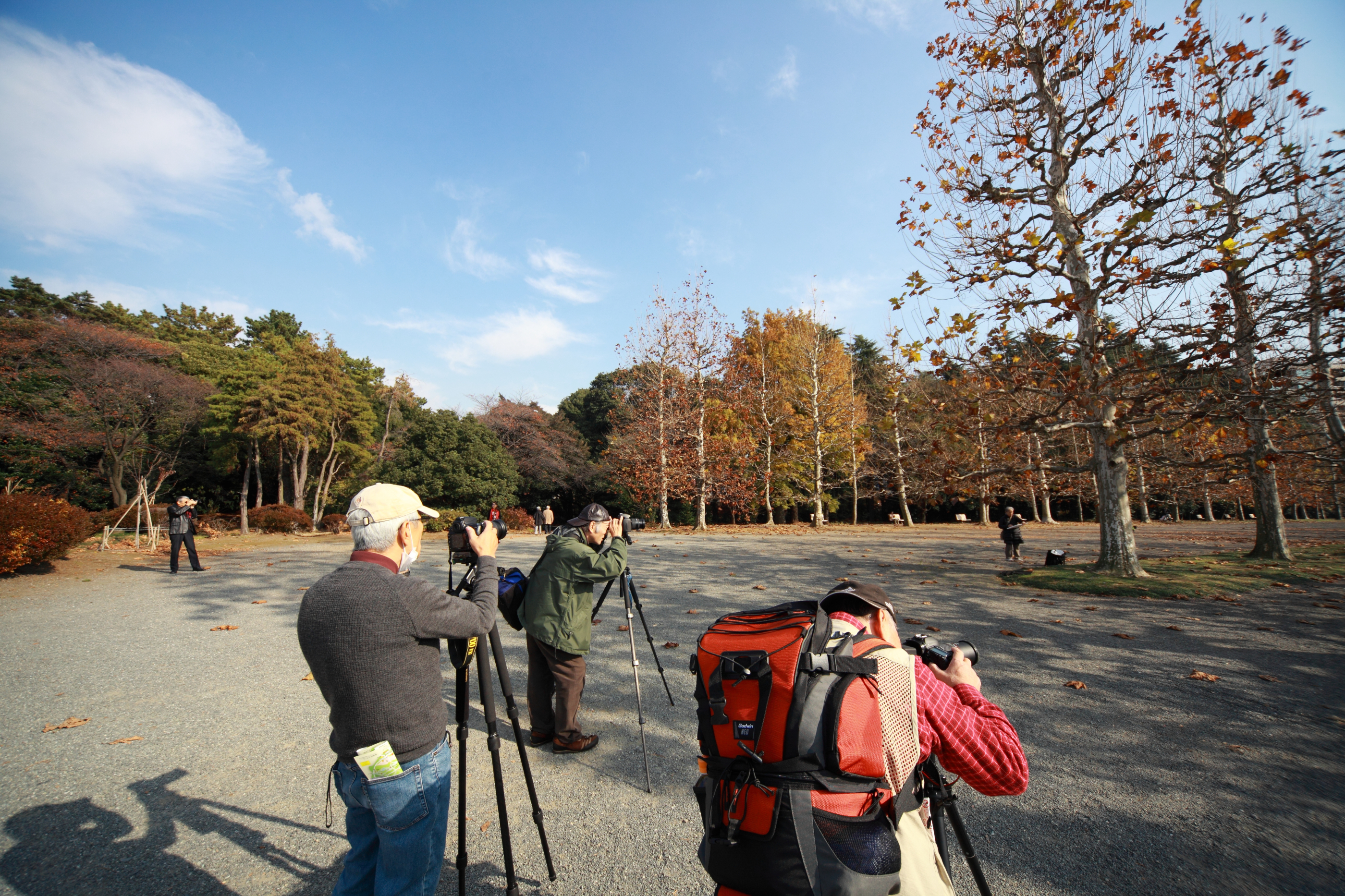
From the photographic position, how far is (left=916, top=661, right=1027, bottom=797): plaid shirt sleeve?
5.25 ft

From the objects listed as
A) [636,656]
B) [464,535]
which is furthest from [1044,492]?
[464,535]

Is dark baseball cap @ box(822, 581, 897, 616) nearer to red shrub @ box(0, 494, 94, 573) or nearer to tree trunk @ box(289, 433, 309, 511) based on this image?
red shrub @ box(0, 494, 94, 573)

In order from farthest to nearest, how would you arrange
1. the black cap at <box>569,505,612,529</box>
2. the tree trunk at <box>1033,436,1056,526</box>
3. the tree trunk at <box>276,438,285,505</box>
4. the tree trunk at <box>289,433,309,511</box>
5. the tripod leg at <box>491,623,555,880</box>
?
1. the tree trunk at <box>289,433,309,511</box>
2. the tree trunk at <box>276,438,285,505</box>
3. the tree trunk at <box>1033,436,1056,526</box>
4. the black cap at <box>569,505,612,529</box>
5. the tripod leg at <box>491,623,555,880</box>

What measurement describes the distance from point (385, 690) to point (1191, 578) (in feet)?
43.3

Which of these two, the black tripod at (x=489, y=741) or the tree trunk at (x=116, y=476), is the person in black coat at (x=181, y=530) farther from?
the tree trunk at (x=116, y=476)

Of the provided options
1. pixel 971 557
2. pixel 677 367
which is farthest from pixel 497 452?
pixel 971 557

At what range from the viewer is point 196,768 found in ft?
12.9

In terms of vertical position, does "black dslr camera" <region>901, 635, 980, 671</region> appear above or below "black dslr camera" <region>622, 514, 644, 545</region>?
below

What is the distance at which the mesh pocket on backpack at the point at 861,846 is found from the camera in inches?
54.5

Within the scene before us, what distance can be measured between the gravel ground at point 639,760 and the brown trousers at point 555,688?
0.23m

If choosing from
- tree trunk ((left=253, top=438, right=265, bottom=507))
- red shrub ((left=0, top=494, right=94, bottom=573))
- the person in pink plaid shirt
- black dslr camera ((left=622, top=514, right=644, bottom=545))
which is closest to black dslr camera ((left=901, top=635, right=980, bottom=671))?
the person in pink plaid shirt

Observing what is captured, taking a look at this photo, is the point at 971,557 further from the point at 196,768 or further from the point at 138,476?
the point at 138,476

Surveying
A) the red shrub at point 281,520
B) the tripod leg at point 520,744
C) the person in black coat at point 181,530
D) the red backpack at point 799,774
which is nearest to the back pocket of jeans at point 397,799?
the tripod leg at point 520,744

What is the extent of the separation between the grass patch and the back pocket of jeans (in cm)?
1088
